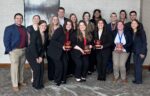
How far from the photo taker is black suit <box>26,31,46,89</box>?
622 centimetres

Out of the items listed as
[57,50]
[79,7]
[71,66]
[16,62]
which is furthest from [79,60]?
[79,7]

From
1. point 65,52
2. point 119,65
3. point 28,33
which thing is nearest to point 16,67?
point 28,33

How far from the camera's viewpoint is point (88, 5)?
8078mm

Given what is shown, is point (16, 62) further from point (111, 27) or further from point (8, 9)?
point (111, 27)

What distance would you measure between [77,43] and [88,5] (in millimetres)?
1546

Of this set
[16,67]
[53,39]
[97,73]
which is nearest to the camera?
[16,67]

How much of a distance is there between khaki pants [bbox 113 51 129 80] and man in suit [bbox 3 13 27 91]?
192 centimetres

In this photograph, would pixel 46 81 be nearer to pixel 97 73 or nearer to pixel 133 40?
pixel 97 73

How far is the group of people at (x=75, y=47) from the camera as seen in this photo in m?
6.29

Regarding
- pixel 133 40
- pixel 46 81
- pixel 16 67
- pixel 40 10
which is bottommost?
pixel 46 81

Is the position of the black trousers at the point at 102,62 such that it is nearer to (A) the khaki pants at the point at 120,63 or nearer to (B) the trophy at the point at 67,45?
(A) the khaki pants at the point at 120,63

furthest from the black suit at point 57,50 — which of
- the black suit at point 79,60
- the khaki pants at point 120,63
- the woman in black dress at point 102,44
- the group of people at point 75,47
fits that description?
the khaki pants at point 120,63

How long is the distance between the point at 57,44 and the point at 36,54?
56cm

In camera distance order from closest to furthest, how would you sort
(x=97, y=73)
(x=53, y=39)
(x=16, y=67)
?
(x=16, y=67)
(x=53, y=39)
(x=97, y=73)
